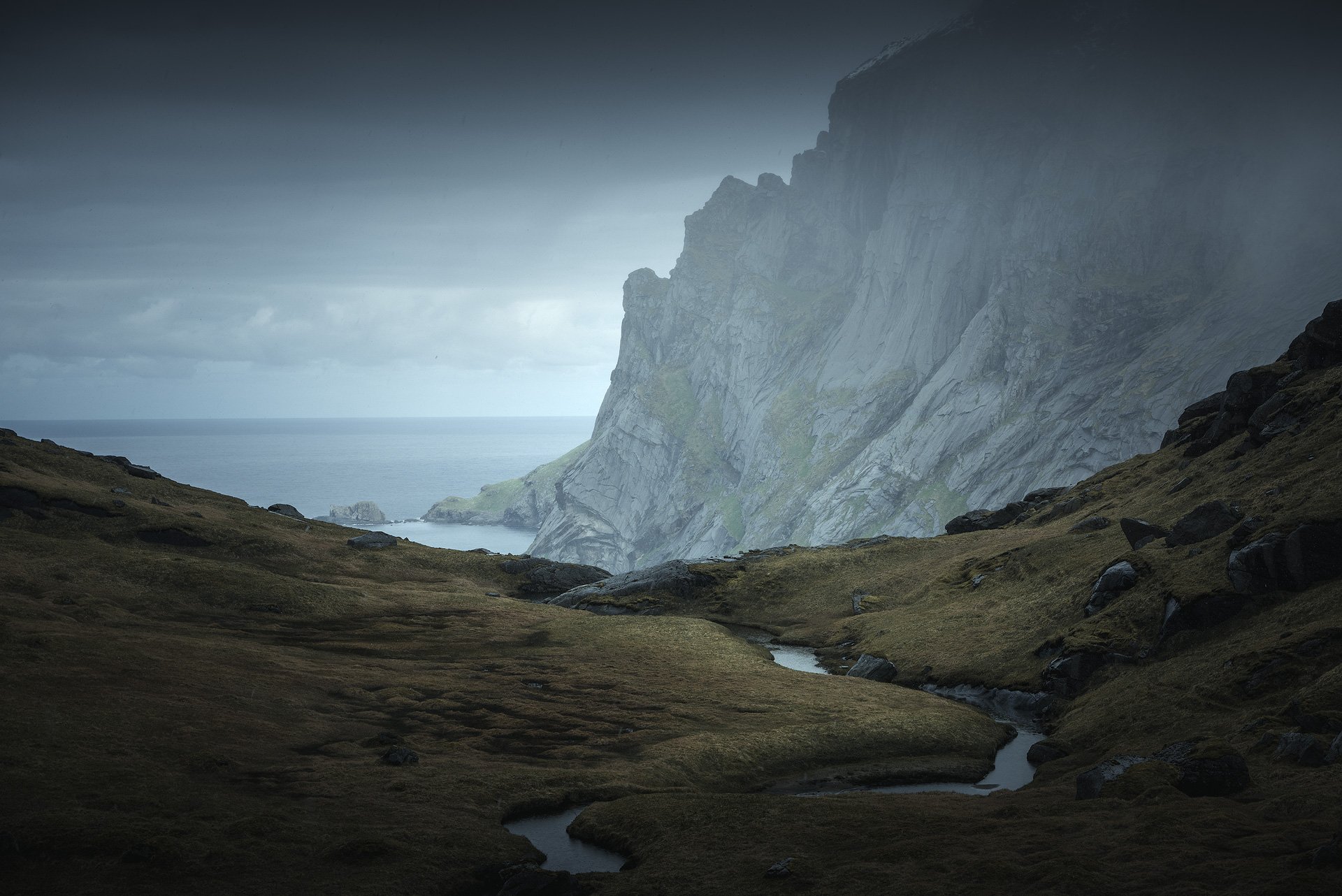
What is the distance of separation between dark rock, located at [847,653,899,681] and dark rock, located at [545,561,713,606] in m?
40.1

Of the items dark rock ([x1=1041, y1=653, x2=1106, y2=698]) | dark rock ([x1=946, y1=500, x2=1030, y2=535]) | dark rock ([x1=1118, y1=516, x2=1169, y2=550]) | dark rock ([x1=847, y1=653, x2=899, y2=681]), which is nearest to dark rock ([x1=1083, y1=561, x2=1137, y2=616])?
dark rock ([x1=1118, y1=516, x2=1169, y2=550])

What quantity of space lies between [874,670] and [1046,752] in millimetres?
25657

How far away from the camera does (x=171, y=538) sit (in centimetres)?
10181

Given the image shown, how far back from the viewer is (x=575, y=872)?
134 ft

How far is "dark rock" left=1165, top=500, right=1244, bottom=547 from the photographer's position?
243 ft

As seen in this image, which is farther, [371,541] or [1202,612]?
[371,541]

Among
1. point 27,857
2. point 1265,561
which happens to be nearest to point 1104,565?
point 1265,561

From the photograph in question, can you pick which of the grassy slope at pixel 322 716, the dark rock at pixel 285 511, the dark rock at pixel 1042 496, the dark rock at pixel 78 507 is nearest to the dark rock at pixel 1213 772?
the grassy slope at pixel 322 716

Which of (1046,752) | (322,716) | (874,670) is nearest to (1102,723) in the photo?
(1046,752)

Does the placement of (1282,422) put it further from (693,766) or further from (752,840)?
(752,840)

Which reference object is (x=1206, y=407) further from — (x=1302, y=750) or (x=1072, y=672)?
(x=1302, y=750)

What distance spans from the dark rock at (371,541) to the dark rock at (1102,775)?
333ft

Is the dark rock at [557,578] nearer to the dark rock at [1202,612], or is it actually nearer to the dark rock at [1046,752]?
the dark rock at [1046,752]

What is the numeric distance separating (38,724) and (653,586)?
81975 mm
